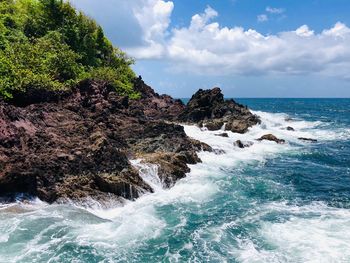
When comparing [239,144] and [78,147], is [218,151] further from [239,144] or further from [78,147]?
[78,147]

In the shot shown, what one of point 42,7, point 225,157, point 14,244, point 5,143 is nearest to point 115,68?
point 42,7

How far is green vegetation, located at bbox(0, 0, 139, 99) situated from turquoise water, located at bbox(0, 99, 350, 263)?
1574cm

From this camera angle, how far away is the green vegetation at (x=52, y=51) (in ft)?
114

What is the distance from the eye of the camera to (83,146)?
82.2ft

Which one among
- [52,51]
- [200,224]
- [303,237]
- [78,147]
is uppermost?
[52,51]

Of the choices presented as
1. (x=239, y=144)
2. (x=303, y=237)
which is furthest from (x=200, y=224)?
(x=239, y=144)

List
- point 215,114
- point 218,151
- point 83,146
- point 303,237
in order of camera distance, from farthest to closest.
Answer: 1. point 215,114
2. point 218,151
3. point 83,146
4. point 303,237

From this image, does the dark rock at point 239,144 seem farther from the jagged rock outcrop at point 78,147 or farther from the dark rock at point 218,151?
the jagged rock outcrop at point 78,147

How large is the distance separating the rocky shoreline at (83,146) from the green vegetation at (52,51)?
7.71ft

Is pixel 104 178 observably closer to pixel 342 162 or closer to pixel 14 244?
pixel 14 244

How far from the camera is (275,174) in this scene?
31.6 meters

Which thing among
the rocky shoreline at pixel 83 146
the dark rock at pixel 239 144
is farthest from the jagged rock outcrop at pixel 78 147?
the dark rock at pixel 239 144

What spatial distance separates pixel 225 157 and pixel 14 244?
23599mm

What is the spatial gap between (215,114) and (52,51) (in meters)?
25.0
